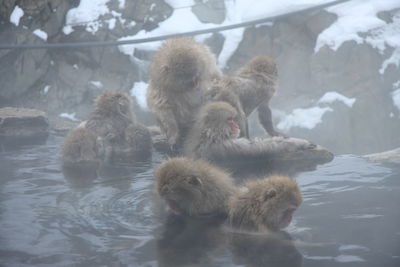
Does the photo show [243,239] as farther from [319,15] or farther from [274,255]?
[319,15]

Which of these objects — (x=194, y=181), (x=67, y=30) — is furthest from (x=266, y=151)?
(x=67, y=30)

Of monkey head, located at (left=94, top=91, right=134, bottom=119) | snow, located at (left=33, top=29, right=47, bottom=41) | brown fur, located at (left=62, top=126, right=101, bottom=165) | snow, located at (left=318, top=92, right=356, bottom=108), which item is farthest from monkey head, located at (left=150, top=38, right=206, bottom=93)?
snow, located at (left=33, top=29, right=47, bottom=41)

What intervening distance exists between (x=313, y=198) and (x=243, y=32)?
7.34 metres

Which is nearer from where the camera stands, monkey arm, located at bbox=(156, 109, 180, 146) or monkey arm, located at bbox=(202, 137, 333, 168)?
monkey arm, located at bbox=(202, 137, 333, 168)

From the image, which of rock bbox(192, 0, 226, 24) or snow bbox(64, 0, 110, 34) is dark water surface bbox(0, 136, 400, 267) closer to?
snow bbox(64, 0, 110, 34)

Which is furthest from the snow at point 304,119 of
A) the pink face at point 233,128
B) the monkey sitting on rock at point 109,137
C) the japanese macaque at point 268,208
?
the japanese macaque at point 268,208

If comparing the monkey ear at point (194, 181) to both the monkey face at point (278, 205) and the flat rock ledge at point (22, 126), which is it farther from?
the flat rock ledge at point (22, 126)

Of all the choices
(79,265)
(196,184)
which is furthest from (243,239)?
(79,265)

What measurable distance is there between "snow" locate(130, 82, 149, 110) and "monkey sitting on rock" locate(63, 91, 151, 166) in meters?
3.95

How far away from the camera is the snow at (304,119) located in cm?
965

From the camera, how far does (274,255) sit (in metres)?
2.59

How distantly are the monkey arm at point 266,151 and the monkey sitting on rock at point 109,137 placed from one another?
3.50ft

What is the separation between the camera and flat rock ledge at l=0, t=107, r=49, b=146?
6543mm

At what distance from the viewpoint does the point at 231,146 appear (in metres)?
4.71
